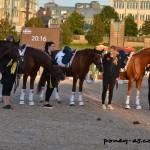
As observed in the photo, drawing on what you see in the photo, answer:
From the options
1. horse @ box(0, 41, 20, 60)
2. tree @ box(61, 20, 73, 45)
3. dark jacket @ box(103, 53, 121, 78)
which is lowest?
tree @ box(61, 20, 73, 45)

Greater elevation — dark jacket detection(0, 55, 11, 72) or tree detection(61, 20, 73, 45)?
dark jacket detection(0, 55, 11, 72)

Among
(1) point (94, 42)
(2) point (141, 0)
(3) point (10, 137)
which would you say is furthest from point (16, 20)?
(3) point (10, 137)

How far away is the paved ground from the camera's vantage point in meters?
11.3

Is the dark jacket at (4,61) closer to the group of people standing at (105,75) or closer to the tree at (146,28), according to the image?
the group of people standing at (105,75)

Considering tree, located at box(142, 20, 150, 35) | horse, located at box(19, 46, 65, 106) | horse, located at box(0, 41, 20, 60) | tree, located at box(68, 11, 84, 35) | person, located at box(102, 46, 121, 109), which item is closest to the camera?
horse, located at box(0, 41, 20, 60)

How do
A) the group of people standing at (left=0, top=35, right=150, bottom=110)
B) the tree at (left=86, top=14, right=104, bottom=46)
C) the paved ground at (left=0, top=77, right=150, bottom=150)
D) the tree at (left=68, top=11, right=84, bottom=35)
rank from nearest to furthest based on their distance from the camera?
the paved ground at (left=0, top=77, right=150, bottom=150) < the group of people standing at (left=0, top=35, right=150, bottom=110) < the tree at (left=86, top=14, right=104, bottom=46) < the tree at (left=68, top=11, right=84, bottom=35)

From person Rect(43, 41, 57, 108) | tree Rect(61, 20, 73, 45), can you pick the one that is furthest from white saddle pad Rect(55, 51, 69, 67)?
tree Rect(61, 20, 73, 45)

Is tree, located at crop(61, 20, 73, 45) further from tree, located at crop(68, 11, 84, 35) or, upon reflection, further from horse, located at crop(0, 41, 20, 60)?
horse, located at crop(0, 41, 20, 60)

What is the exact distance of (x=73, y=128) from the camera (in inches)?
532

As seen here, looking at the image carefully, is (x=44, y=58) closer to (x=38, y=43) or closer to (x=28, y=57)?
(x=28, y=57)

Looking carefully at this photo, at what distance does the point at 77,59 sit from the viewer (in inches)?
746

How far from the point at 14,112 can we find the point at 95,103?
4627mm

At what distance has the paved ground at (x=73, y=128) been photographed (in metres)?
11.3

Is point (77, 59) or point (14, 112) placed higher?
point (77, 59)
